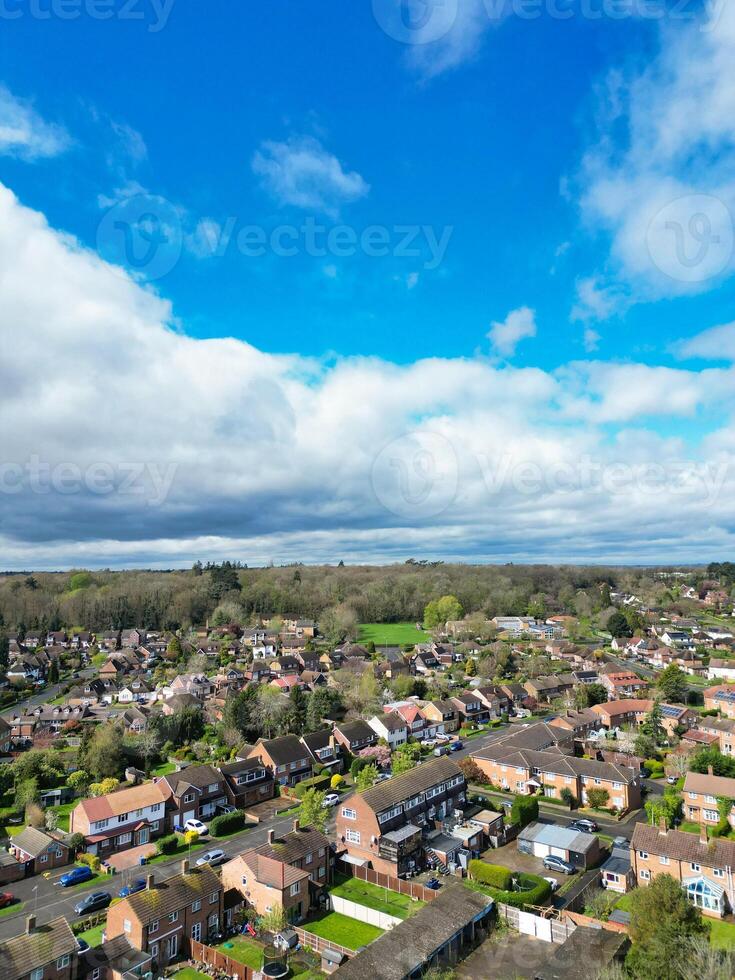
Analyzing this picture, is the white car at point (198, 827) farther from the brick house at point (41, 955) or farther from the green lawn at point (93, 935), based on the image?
the brick house at point (41, 955)

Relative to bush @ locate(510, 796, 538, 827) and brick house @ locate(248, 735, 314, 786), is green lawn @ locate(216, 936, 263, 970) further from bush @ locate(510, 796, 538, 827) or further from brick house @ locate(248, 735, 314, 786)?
brick house @ locate(248, 735, 314, 786)

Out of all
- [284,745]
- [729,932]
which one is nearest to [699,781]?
[729,932]

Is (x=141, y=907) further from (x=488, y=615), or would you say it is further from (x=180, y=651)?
(x=488, y=615)

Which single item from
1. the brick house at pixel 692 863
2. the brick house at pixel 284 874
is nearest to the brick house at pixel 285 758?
the brick house at pixel 284 874

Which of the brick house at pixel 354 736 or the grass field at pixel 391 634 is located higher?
the brick house at pixel 354 736

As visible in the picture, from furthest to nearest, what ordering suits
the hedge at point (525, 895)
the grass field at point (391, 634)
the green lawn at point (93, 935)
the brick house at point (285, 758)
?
the grass field at point (391, 634) → the brick house at point (285, 758) → the hedge at point (525, 895) → the green lawn at point (93, 935)
